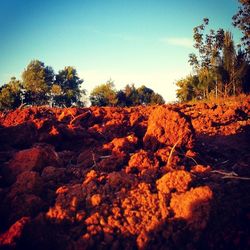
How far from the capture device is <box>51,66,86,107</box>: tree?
41469mm

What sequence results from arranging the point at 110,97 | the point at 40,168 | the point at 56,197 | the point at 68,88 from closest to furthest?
the point at 56,197, the point at 40,168, the point at 110,97, the point at 68,88

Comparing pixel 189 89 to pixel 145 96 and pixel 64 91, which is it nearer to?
pixel 145 96

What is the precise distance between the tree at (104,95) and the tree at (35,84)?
7.36 m

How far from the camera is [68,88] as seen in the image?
44625 millimetres

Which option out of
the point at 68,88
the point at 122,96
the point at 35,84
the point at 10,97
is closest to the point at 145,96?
the point at 122,96

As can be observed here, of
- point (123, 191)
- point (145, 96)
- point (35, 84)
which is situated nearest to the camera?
point (123, 191)

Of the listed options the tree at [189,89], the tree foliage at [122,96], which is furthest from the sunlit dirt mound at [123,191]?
the tree foliage at [122,96]

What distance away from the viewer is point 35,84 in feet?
130

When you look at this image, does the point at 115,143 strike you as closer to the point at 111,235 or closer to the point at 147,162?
the point at 147,162

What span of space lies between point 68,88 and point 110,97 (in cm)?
1047

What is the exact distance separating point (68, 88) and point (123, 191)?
142 feet

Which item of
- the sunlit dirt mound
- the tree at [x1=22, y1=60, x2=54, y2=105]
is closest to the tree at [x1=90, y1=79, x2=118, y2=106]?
the tree at [x1=22, y1=60, x2=54, y2=105]

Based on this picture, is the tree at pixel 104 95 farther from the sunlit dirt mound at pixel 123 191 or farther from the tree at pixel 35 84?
the sunlit dirt mound at pixel 123 191

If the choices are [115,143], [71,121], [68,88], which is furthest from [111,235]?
[68,88]
